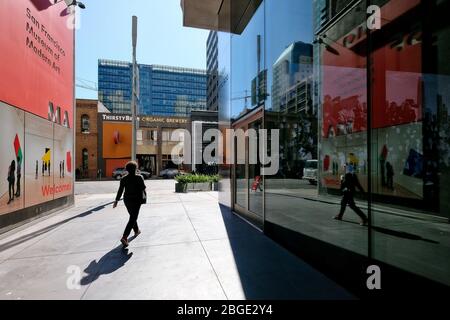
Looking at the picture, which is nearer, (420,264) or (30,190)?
(420,264)

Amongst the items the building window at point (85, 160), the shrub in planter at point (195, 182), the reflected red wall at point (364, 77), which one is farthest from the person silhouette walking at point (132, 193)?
the building window at point (85, 160)

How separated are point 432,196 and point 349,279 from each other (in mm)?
4101

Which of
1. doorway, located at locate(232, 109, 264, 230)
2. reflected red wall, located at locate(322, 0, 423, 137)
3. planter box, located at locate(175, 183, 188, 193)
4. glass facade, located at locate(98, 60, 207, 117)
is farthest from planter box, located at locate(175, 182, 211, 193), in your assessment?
glass facade, located at locate(98, 60, 207, 117)

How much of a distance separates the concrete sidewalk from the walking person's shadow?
0.05 ft

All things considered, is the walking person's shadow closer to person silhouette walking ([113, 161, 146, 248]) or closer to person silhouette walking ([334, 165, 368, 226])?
person silhouette walking ([113, 161, 146, 248])

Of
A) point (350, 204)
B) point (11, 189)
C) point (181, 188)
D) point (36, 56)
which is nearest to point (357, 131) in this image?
point (350, 204)

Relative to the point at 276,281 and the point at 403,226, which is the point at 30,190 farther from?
the point at 403,226

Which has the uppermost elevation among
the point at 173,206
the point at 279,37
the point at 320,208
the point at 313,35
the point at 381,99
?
the point at 279,37

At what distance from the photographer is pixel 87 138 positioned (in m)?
37.7

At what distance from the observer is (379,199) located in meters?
4.11

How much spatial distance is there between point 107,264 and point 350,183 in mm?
4213

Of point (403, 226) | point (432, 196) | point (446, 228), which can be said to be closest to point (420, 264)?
point (403, 226)

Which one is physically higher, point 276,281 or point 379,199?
point 379,199

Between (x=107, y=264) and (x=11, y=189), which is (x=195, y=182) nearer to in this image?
(x=11, y=189)
